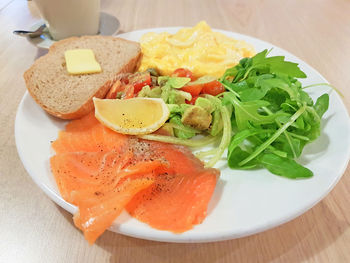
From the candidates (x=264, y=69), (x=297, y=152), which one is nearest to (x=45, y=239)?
(x=297, y=152)

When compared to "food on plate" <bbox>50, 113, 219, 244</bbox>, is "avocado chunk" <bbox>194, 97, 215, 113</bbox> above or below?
above

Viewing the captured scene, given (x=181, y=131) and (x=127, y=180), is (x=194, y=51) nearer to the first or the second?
(x=181, y=131)

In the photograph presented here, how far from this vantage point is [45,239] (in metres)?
1.34

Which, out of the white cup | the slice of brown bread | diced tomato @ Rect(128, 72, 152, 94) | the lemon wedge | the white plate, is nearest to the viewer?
the white plate

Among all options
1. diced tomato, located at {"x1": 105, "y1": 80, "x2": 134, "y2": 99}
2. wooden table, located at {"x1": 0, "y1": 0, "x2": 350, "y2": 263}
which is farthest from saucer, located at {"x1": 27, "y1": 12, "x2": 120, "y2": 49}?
diced tomato, located at {"x1": 105, "y1": 80, "x2": 134, "y2": 99}

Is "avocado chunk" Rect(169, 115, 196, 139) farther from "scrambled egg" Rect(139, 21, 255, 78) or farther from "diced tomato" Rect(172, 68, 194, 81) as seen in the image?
"scrambled egg" Rect(139, 21, 255, 78)

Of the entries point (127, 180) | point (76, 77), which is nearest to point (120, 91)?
point (76, 77)

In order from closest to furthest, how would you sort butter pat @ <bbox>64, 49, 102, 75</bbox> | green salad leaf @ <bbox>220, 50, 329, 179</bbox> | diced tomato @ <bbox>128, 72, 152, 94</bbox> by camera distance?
green salad leaf @ <bbox>220, 50, 329, 179</bbox>
diced tomato @ <bbox>128, 72, 152, 94</bbox>
butter pat @ <bbox>64, 49, 102, 75</bbox>

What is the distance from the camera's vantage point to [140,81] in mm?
2010

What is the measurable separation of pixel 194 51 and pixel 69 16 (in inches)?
52.4

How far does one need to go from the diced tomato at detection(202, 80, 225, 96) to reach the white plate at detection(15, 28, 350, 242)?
61cm

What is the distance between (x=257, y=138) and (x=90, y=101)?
1109 mm

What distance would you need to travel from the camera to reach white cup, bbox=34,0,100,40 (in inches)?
104

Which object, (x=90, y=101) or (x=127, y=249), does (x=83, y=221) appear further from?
(x=90, y=101)
